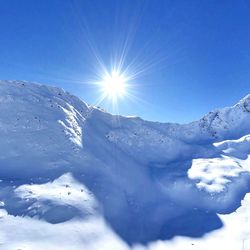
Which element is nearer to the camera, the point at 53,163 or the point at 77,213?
the point at 77,213

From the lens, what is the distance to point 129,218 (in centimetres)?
3222

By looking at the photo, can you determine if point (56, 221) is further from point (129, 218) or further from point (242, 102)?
point (242, 102)

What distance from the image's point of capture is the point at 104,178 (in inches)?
1485

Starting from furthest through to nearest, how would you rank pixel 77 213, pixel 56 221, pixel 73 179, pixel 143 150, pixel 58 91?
1. pixel 58 91
2. pixel 143 150
3. pixel 73 179
4. pixel 77 213
5. pixel 56 221

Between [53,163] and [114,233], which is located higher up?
[53,163]

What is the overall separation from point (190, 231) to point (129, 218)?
613 centimetres

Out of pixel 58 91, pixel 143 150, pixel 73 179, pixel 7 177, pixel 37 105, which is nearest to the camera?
pixel 7 177

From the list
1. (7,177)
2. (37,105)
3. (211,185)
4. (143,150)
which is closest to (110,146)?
(143,150)

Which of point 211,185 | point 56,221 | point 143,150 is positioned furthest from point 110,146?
point 56,221

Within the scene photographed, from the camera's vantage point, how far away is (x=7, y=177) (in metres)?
31.5

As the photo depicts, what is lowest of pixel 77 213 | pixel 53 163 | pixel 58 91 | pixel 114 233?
pixel 114 233

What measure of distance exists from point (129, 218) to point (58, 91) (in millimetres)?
29026

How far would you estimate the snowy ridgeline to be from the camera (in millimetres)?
27141

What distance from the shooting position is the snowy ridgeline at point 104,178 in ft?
89.0
